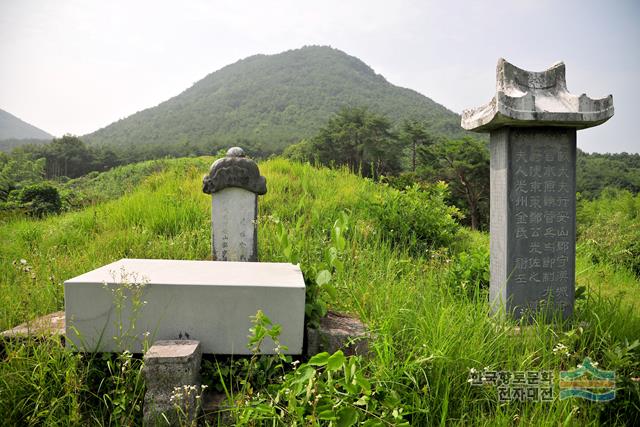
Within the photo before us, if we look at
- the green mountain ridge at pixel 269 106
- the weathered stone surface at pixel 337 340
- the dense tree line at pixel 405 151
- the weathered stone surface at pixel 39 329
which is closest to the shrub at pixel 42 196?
the weathered stone surface at pixel 39 329

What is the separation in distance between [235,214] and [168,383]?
2.45m

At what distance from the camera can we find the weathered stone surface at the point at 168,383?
6.61 ft

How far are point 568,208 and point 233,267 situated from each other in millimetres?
2655

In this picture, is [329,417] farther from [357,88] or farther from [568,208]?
[357,88]

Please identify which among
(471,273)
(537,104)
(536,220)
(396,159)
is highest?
(396,159)

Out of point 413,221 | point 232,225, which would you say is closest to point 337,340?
point 232,225

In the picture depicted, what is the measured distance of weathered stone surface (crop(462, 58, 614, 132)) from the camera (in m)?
3.05

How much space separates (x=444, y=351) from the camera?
88.7 inches

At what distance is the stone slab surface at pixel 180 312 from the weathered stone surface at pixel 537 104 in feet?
6.53

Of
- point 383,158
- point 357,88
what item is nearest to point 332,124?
point 383,158

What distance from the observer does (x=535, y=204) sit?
3303 millimetres

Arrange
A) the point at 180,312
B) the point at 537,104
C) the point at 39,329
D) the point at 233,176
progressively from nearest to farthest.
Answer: the point at 180,312 < the point at 39,329 < the point at 537,104 < the point at 233,176

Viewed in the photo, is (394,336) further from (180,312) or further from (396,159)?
(396,159)

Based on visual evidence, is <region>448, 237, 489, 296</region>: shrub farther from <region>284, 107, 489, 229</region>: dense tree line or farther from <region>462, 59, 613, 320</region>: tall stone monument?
<region>284, 107, 489, 229</region>: dense tree line
